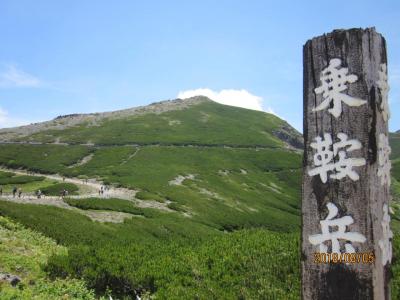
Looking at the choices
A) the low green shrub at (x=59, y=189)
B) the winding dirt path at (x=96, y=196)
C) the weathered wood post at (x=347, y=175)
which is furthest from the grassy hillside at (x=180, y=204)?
the low green shrub at (x=59, y=189)

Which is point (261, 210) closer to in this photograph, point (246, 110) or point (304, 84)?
point (304, 84)

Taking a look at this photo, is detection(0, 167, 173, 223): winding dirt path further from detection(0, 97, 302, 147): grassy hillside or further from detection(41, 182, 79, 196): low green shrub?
detection(0, 97, 302, 147): grassy hillside

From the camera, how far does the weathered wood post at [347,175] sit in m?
4.73

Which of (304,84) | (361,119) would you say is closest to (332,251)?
(361,119)

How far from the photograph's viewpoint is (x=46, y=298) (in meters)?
11.8

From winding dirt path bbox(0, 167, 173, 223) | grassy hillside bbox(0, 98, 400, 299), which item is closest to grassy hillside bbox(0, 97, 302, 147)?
grassy hillside bbox(0, 98, 400, 299)

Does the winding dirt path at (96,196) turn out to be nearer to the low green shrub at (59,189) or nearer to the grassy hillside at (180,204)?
the grassy hillside at (180,204)

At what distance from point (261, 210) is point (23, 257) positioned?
155 ft

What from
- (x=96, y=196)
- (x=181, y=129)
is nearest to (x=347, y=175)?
(x=96, y=196)
